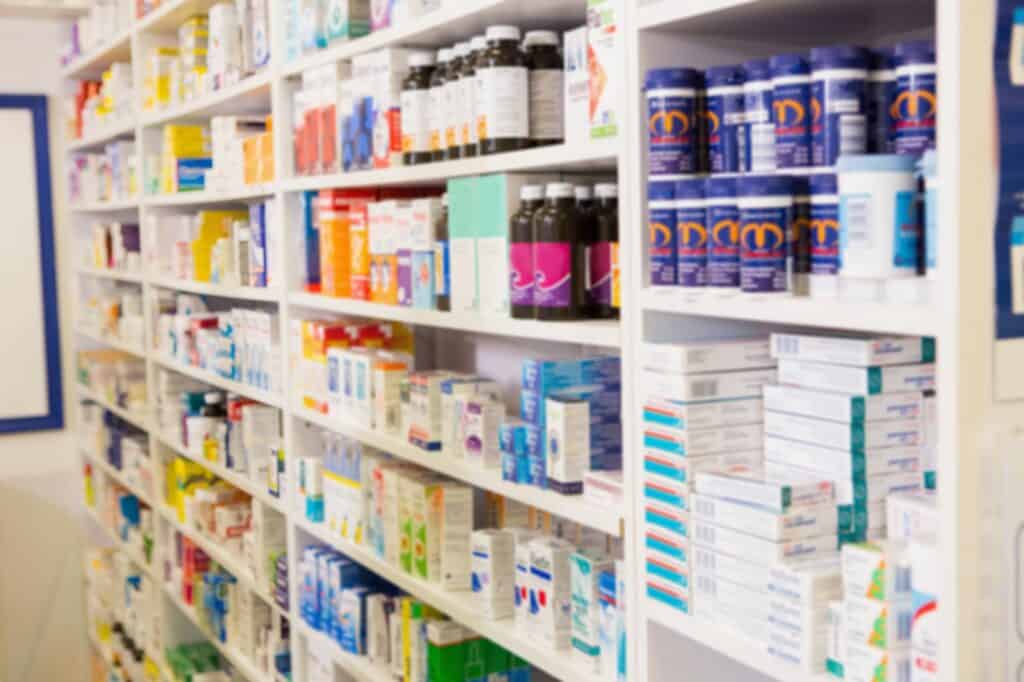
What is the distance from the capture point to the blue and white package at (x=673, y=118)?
1993mm

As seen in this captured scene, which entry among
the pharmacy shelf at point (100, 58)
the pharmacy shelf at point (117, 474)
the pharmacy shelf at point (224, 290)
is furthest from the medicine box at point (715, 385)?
the pharmacy shelf at point (100, 58)

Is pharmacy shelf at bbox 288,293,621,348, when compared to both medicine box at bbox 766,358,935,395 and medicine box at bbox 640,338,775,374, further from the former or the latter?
medicine box at bbox 766,358,935,395

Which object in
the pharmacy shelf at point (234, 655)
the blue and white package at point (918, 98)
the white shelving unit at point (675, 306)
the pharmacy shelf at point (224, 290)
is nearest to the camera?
the white shelving unit at point (675, 306)

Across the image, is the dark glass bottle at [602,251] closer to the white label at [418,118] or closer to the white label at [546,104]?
the white label at [546,104]

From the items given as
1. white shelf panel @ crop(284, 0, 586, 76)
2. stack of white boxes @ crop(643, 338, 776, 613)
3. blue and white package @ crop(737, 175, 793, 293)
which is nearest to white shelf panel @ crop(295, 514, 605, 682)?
stack of white boxes @ crop(643, 338, 776, 613)

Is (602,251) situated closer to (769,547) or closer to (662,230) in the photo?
(662,230)

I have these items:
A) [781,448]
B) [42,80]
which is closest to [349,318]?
[781,448]

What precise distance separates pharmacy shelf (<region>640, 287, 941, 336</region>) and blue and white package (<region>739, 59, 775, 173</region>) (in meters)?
0.21

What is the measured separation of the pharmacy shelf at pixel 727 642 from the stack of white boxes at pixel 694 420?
0.09 feet

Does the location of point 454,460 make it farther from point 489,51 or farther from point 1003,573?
point 1003,573

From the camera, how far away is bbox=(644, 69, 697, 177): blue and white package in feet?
6.54

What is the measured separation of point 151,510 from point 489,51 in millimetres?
4067

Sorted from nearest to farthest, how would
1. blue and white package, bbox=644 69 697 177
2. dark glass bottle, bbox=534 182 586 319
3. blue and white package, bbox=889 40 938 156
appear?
blue and white package, bbox=889 40 938 156 < blue and white package, bbox=644 69 697 177 < dark glass bottle, bbox=534 182 586 319

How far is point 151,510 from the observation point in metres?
5.99
